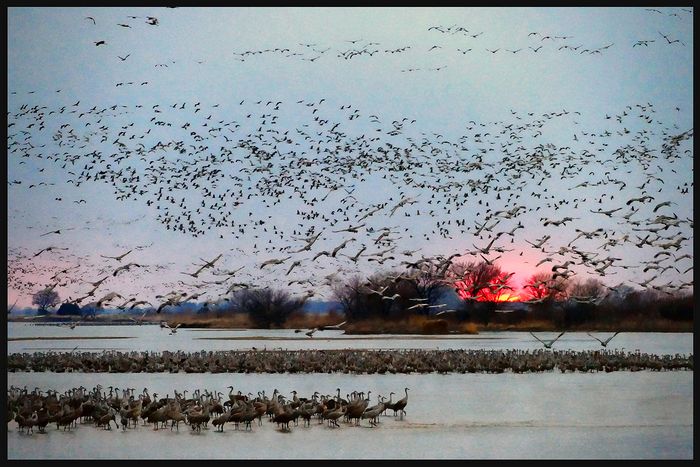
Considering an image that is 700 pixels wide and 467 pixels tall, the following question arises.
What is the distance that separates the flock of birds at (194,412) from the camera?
17.4 meters

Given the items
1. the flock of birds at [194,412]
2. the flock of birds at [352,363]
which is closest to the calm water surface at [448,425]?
the flock of birds at [194,412]

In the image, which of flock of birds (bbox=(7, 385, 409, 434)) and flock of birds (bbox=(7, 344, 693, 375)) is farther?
flock of birds (bbox=(7, 344, 693, 375))

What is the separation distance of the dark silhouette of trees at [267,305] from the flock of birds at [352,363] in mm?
6452

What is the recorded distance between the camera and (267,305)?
34094mm

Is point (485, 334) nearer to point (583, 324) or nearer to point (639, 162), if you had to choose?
point (583, 324)

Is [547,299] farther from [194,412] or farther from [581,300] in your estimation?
[194,412]

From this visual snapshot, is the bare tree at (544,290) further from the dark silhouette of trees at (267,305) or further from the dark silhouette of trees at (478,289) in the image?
the dark silhouette of trees at (267,305)

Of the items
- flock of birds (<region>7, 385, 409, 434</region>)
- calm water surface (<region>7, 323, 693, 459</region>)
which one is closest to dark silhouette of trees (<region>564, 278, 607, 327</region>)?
calm water surface (<region>7, 323, 693, 459</region>)

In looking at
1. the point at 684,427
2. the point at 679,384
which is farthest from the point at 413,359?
the point at 684,427

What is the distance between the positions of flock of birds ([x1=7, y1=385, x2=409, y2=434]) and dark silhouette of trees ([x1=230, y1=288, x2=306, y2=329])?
1424 centimetres

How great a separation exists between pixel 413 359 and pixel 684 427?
8.56 metres

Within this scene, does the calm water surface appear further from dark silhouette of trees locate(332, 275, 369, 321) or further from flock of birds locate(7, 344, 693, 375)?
dark silhouette of trees locate(332, 275, 369, 321)

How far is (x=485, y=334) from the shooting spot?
112 feet

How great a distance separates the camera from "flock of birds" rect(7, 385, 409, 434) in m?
17.4
